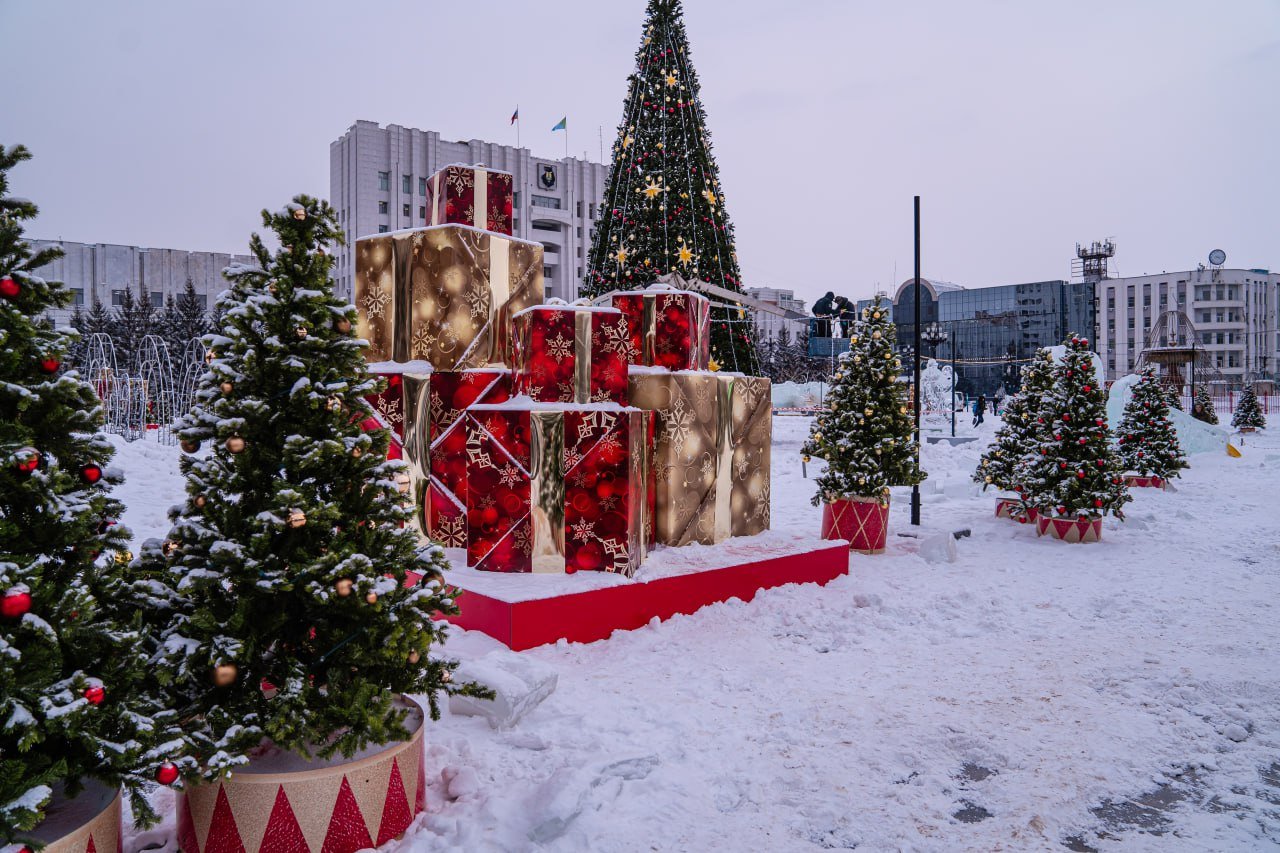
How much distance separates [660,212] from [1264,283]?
9784cm

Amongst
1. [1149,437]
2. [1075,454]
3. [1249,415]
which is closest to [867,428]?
[1075,454]

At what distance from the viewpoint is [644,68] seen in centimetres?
1131

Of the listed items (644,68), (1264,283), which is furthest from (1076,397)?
(1264,283)

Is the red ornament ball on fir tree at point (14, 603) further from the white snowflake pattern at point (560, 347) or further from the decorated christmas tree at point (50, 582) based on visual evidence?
the white snowflake pattern at point (560, 347)

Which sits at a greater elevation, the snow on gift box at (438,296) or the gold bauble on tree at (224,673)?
the snow on gift box at (438,296)

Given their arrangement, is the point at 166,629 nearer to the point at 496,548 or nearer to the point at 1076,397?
the point at 496,548

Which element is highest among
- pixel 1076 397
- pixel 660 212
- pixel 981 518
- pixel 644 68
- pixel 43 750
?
pixel 644 68

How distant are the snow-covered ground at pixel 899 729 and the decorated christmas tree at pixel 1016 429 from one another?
4.97 m

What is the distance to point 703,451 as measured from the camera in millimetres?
7758

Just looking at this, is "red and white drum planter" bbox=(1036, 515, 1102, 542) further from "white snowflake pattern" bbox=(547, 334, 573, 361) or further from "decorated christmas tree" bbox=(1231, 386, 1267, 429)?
"decorated christmas tree" bbox=(1231, 386, 1267, 429)

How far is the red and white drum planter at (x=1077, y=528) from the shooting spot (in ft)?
35.3

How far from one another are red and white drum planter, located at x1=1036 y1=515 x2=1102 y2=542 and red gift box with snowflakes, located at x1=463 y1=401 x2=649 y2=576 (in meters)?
7.40

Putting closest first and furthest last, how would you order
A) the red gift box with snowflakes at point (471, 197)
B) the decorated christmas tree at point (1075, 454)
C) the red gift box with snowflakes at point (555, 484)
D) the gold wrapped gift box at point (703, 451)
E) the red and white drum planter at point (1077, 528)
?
the red gift box with snowflakes at point (555, 484)
the gold wrapped gift box at point (703, 451)
the red gift box with snowflakes at point (471, 197)
the red and white drum planter at point (1077, 528)
the decorated christmas tree at point (1075, 454)

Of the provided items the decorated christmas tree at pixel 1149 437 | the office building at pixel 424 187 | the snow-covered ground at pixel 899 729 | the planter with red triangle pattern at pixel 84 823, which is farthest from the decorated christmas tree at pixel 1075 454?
the office building at pixel 424 187
